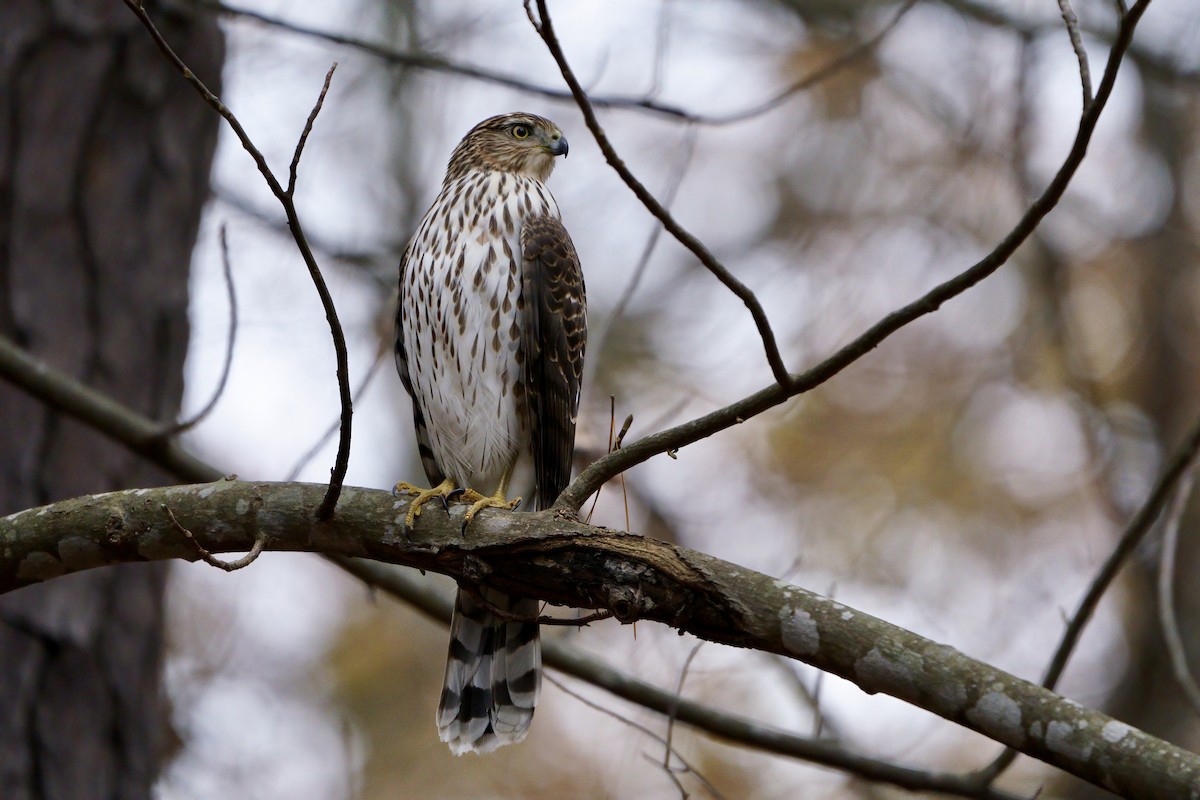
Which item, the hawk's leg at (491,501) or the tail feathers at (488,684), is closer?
the hawk's leg at (491,501)

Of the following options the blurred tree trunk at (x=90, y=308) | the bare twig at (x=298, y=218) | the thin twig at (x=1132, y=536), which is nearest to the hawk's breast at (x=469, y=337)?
the blurred tree trunk at (x=90, y=308)

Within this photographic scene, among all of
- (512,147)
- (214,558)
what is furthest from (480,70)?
(214,558)

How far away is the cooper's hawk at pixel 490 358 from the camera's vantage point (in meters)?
4.26

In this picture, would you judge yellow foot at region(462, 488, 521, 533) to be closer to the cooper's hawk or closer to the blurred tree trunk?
the cooper's hawk

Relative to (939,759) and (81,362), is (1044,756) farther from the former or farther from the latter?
(939,759)

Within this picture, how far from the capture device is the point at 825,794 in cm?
754

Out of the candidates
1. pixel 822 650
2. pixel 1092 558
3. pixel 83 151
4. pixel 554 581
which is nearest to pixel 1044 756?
pixel 822 650

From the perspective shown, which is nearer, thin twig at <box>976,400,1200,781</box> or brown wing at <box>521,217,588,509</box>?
thin twig at <box>976,400,1200,781</box>

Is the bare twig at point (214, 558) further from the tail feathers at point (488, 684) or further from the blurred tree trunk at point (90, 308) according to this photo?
the blurred tree trunk at point (90, 308)

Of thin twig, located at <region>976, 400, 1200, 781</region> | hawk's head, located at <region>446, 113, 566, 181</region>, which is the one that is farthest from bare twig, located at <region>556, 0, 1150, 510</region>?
hawk's head, located at <region>446, 113, 566, 181</region>

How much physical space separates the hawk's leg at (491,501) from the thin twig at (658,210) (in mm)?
872

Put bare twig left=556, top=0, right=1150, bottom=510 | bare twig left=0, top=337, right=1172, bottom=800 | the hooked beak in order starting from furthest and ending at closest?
1. the hooked beak
2. bare twig left=0, top=337, right=1172, bottom=800
3. bare twig left=556, top=0, right=1150, bottom=510

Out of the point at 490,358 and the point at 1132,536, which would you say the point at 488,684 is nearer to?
the point at 490,358

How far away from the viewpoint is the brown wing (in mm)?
4477
